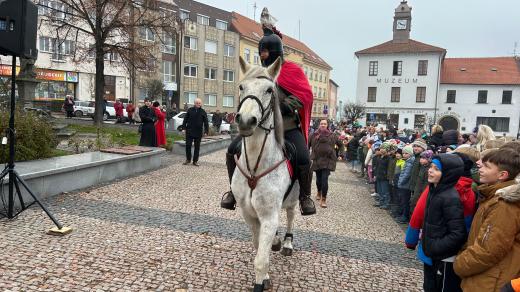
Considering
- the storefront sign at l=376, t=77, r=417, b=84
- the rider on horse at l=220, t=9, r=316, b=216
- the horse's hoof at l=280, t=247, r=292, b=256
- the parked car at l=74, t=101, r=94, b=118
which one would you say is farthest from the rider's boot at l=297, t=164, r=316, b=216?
the storefront sign at l=376, t=77, r=417, b=84

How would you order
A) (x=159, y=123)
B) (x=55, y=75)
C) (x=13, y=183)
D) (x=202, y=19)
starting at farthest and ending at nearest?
(x=202, y=19) < (x=55, y=75) < (x=159, y=123) < (x=13, y=183)

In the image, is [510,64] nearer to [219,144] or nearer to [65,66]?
[219,144]

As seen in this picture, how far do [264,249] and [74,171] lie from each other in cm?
598

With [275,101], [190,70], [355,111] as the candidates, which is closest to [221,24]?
[190,70]

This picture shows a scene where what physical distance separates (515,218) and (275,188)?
209cm

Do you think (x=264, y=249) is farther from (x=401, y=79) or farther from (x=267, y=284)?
(x=401, y=79)

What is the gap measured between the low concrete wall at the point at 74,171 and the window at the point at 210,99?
1729 inches

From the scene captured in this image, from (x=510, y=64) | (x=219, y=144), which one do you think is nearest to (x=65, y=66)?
(x=219, y=144)

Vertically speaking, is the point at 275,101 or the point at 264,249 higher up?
the point at 275,101

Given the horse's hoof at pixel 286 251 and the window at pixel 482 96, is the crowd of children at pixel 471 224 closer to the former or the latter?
the horse's hoof at pixel 286 251

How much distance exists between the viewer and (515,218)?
2.87 m

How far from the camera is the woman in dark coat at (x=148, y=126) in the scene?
1347cm

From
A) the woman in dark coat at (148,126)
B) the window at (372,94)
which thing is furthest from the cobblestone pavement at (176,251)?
the window at (372,94)

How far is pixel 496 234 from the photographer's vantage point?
2.89 metres
